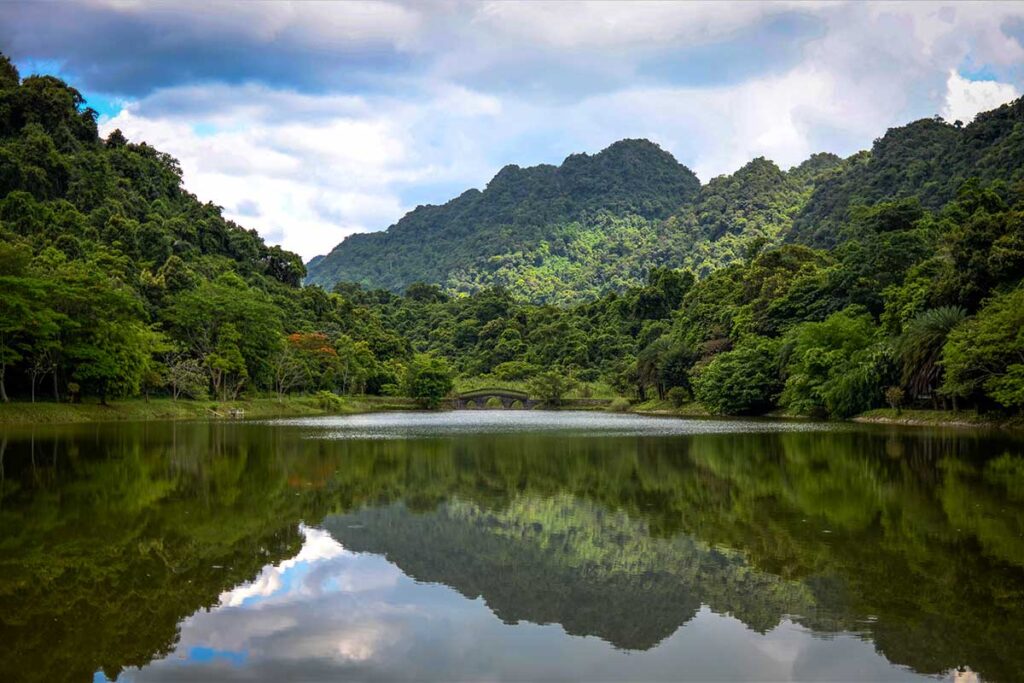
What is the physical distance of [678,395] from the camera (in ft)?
262

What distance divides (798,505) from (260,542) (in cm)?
933

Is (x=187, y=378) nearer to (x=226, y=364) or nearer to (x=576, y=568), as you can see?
(x=226, y=364)

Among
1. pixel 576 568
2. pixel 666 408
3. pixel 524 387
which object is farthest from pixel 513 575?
pixel 524 387

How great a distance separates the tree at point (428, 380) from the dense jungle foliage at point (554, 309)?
225 millimetres

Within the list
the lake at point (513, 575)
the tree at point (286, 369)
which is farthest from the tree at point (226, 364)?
the lake at point (513, 575)

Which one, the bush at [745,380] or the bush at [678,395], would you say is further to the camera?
the bush at [678,395]

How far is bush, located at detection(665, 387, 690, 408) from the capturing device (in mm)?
79500

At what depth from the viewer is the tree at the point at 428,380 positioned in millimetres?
91750

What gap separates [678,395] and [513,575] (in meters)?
71.2

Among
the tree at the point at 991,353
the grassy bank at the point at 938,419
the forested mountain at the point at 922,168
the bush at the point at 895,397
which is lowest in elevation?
the grassy bank at the point at 938,419

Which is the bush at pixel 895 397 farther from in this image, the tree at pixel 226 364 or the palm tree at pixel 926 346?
the tree at pixel 226 364

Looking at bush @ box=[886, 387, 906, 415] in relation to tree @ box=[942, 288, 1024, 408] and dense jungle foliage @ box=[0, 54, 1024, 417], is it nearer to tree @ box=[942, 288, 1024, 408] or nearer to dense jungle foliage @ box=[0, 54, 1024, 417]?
dense jungle foliage @ box=[0, 54, 1024, 417]

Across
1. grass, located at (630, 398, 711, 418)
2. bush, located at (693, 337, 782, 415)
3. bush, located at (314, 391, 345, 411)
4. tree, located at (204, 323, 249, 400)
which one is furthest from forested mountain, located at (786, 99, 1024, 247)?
tree, located at (204, 323, 249, 400)

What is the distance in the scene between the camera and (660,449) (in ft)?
96.2
